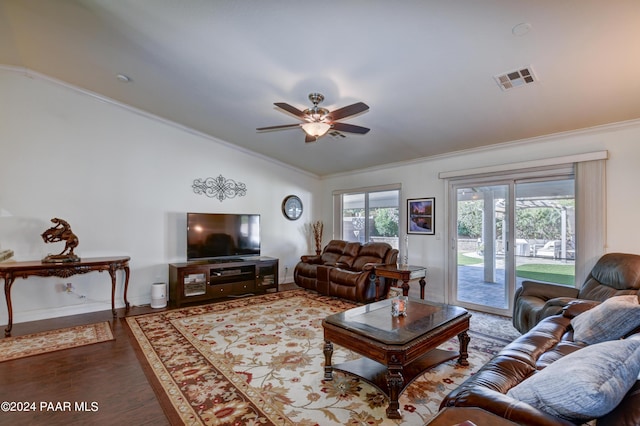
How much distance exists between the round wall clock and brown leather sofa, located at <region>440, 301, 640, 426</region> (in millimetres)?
4973

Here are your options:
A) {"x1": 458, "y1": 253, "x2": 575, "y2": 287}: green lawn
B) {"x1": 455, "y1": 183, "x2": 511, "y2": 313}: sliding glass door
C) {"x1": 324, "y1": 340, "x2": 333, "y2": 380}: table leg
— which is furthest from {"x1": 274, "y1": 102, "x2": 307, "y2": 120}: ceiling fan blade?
{"x1": 458, "y1": 253, "x2": 575, "y2": 287}: green lawn

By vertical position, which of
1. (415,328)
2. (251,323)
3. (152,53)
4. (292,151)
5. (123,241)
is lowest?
(251,323)

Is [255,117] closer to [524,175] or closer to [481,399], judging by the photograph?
[524,175]

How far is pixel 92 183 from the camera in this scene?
446cm

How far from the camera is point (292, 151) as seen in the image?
19.0ft

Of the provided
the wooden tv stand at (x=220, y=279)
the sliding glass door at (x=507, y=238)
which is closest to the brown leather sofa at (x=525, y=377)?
the sliding glass door at (x=507, y=238)

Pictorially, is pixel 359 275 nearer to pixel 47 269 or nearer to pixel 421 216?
pixel 421 216

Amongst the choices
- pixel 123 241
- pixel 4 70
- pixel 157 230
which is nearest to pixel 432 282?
pixel 157 230

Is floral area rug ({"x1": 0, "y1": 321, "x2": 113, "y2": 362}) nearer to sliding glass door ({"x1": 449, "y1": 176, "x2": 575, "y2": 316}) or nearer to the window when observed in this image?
the window

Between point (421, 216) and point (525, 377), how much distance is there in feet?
12.4

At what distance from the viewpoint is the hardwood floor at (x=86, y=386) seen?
204 centimetres

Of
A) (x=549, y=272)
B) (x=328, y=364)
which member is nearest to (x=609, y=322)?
(x=328, y=364)

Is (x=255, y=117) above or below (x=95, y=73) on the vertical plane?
below

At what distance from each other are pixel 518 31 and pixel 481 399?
8.38 feet
